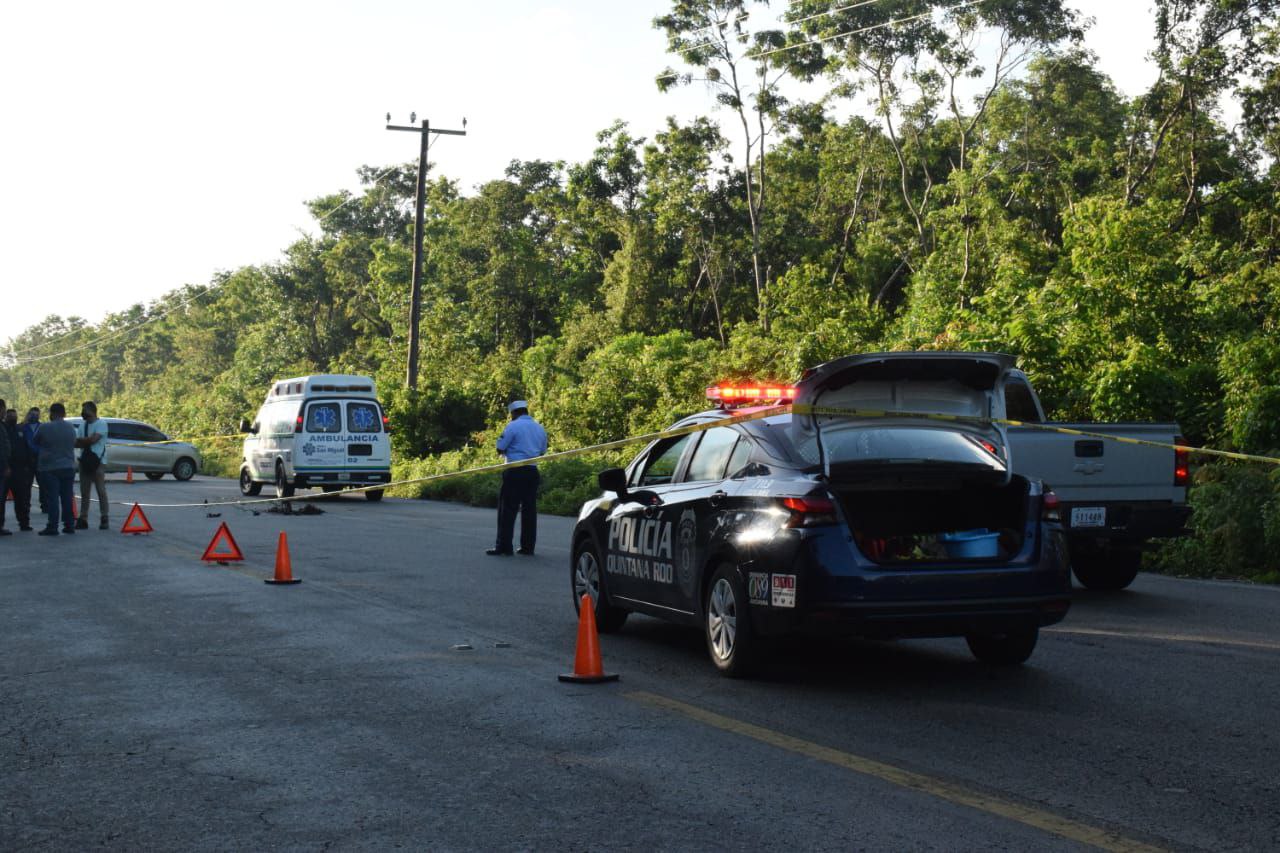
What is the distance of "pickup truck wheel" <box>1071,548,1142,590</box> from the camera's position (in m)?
13.1

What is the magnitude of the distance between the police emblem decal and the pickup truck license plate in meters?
4.97

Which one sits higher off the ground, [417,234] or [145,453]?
[417,234]

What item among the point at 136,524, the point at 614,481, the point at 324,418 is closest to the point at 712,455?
the point at 614,481

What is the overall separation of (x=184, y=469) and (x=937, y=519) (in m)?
34.7

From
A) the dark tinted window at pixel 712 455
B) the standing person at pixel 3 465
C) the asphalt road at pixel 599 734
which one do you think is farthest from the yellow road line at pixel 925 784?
the standing person at pixel 3 465

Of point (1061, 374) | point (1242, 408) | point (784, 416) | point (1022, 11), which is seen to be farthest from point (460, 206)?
point (784, 416)

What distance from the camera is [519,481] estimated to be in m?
17.0

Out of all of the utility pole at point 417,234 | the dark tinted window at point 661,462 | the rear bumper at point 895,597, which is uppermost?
the utility pole at point 417,234

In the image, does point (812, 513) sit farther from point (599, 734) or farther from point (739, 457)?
point (599, 734)

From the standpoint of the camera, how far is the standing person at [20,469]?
816 inches

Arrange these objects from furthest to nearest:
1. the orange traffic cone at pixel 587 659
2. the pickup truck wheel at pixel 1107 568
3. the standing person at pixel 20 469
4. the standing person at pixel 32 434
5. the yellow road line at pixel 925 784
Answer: the standing person at pixel 32 434 < the standing person at pixel 20 469 < the pickup truck wheel at pixel 1107 568 < the orange traffic cone at pixel 587 659 < the yellow road line at pixel 925 784

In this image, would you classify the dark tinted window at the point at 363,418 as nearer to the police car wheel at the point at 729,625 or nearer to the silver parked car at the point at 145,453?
the silver parked car at the point at 145,453

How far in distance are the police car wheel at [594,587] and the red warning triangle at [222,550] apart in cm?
604

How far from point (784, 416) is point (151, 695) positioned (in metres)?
3.87
